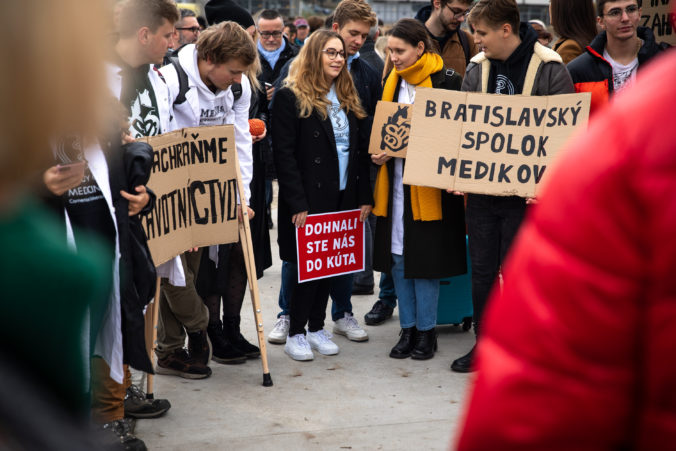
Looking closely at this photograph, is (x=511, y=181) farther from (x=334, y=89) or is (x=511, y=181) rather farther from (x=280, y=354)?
(x=280, y=354)

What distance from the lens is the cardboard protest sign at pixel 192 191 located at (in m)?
4.22

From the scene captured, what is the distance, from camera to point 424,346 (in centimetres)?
538

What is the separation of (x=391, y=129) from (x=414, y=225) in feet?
2.05

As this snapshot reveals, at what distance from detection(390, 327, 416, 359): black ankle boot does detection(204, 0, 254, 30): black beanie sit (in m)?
2.77

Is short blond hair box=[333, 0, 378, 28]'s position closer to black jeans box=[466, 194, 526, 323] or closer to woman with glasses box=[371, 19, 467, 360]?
woman with glasses box=[371, 19, 467, 360]

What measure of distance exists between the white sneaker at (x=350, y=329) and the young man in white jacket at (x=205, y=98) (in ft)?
3.45

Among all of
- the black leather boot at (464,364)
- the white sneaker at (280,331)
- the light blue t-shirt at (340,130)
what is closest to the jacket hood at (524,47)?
the light blue t-shirt at (340,130)

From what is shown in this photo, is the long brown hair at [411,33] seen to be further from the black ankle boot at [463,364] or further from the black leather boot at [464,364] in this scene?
the black ankle boot at [463,364]

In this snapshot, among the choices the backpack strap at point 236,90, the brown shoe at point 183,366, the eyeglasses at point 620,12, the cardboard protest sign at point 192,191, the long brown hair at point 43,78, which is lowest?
the brown shoe at point 183,366

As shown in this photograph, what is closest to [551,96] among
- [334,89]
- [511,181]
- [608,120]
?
[511,181]

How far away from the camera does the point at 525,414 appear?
42.7 inches

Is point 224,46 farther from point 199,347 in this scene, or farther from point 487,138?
point 199,347

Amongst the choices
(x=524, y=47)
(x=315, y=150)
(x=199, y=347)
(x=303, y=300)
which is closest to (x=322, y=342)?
(x=303, y=300)

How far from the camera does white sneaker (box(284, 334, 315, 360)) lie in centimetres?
531
